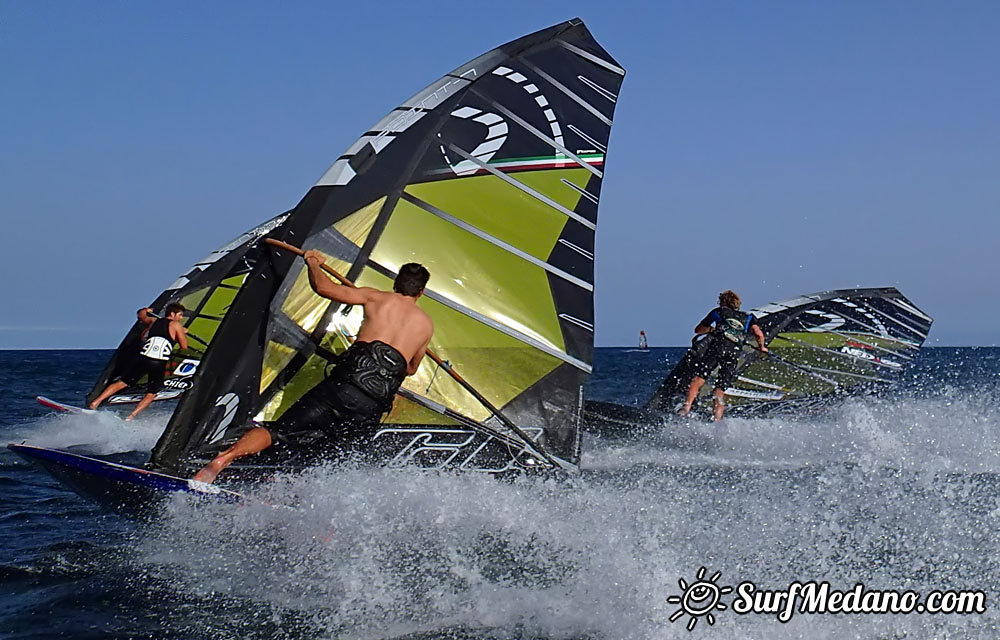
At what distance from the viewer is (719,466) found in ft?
24.1

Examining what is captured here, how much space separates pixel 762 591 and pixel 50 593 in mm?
3167

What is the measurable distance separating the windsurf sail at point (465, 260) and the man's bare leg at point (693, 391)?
4.06 m

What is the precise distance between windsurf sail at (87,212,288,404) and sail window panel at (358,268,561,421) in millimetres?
5647

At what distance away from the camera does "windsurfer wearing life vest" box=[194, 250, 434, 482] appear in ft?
15.5

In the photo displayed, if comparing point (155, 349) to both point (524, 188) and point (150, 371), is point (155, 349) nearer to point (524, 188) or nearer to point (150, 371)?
point (150, 371)

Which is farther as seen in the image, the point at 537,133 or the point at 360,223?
the point at 537,133

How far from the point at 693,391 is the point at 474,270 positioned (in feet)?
15.7

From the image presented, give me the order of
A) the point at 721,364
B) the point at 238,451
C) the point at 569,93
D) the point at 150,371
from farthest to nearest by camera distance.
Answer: the point at 150,371
the point at 721,364
the point at 569,93
the point at 238,451

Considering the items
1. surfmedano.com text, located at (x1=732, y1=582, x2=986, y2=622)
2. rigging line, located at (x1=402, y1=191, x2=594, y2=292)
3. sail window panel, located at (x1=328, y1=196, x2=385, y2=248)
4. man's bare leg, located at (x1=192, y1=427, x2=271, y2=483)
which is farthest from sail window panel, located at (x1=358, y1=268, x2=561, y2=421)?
surfmedano.com text, located at (x1=732, y1=582, x2=986, y2=622)

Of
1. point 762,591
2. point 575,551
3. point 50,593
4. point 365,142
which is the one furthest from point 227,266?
point 762,591

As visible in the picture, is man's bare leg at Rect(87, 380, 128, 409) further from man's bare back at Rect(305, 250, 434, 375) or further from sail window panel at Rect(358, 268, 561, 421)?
man's bare back at Rect(305, 250, 434, 375)

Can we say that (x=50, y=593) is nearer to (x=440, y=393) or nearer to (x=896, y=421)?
(x=440, y=393)

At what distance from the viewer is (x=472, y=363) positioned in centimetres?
603

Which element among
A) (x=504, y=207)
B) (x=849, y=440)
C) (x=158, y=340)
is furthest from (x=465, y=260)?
(x=158, y=340)
